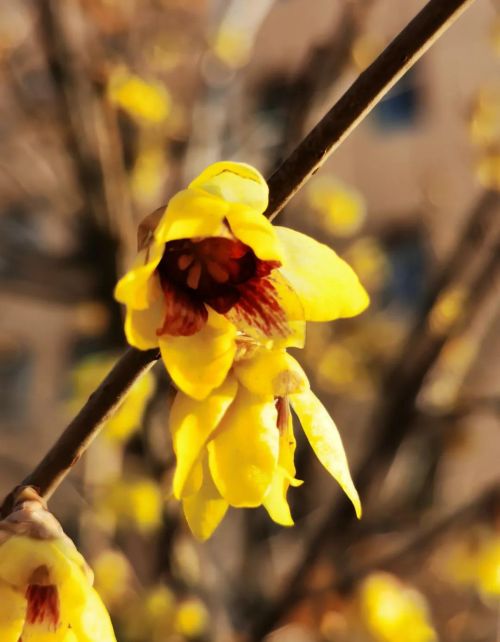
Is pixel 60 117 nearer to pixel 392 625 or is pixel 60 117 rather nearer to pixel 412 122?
pixel 392 625

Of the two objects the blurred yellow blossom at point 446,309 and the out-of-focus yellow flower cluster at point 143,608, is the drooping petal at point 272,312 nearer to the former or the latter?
the blurred yellow blossom at point 446,309

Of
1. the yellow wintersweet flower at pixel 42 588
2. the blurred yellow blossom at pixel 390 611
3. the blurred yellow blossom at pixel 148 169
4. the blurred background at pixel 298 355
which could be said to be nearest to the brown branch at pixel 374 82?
the yellow wintersweet flower at pixel 42 588

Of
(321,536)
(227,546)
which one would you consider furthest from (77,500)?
(227,546)

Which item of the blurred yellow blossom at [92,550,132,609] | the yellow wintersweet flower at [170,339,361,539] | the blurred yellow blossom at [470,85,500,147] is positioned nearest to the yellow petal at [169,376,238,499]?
the yellow wintersweet flower at [170,339,361,539]

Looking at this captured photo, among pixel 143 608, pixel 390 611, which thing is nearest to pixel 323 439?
pixel 390 611

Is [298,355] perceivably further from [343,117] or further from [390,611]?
[343,117]

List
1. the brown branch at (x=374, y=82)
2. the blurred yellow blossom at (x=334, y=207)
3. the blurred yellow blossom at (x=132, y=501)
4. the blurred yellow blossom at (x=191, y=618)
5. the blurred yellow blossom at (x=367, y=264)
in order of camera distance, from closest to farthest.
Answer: the brown branch at (x=374, y=82), the blurred yellow blossom at (x=191, y=618), the blurred yellow blossom at (x=132, y=501), the blurred yellow blossom at (x=334, y=207), the blurred yellow blossom at (x=367, y=264)
